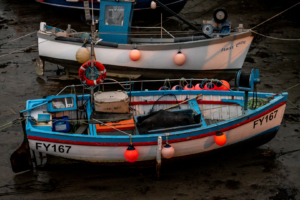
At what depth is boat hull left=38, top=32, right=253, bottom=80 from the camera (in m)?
12.9

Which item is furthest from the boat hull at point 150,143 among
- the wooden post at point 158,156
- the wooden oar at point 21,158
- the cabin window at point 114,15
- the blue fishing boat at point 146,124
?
the cabin window at point 114,15

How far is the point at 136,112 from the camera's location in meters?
10.4

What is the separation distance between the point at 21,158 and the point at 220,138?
474 cm

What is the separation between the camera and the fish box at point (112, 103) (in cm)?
968

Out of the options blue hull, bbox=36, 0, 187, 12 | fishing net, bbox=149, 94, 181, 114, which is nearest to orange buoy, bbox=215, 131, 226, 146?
fishing net, bbox=149, 94, 181, 114

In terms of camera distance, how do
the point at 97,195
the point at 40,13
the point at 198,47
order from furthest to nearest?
the point at 40,13 → the point at 198,47 → the point at 97,195

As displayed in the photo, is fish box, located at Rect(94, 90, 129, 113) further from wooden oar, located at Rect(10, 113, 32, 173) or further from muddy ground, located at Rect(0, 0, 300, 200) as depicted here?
wooden oar, located at Rect(10, 113, 32, 173)

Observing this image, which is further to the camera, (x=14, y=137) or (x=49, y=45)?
(x=49, y=45)

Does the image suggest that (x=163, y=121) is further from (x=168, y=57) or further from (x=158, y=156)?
(x=168, y=57)

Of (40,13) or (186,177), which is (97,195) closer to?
(186,177)

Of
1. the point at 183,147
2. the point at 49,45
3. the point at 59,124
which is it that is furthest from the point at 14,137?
the point at 183,147

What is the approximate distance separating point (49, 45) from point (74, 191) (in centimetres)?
650

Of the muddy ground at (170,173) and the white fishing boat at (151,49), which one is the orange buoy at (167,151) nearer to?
the muddy ground at (170,173)

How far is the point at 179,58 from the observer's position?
42.1 ft
